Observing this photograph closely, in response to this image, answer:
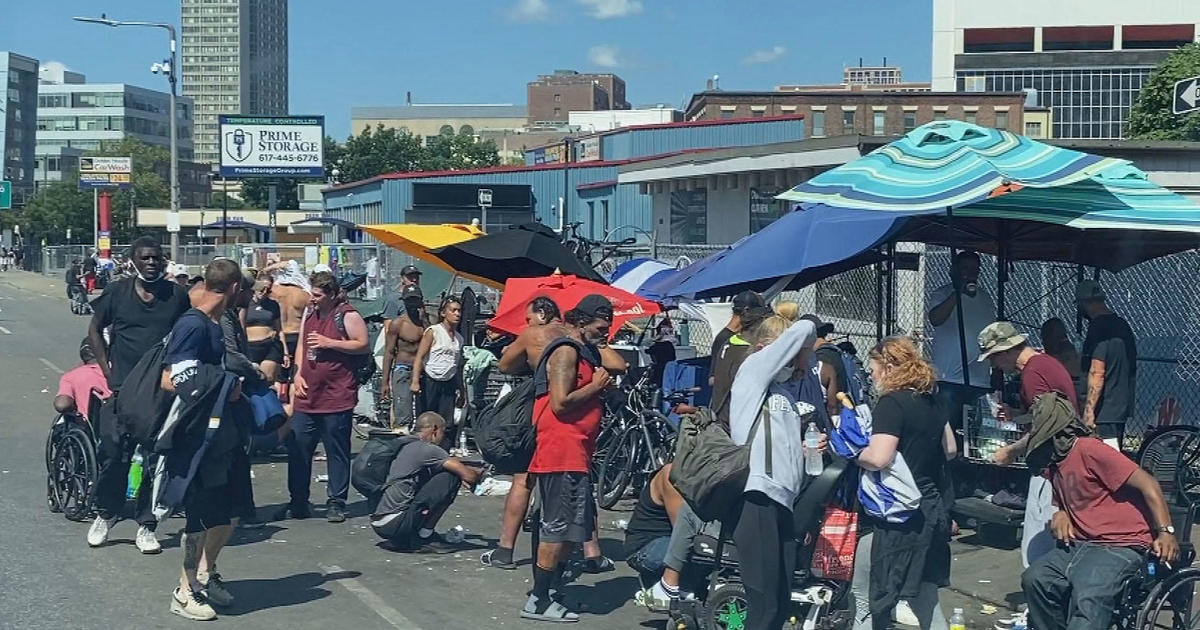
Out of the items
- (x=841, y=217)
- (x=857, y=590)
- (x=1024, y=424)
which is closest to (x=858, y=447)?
(x=857, y=590)

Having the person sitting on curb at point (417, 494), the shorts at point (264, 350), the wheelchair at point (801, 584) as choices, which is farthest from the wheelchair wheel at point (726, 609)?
the shorts at point (264, 350)

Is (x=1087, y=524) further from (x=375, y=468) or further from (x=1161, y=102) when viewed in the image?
(x=1161, y=102)

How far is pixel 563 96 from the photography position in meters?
163

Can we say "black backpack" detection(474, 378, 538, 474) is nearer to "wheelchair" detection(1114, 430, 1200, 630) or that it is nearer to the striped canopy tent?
the striped canopy tent

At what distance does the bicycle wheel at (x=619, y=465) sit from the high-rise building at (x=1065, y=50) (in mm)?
72262

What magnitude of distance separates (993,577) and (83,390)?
6.54 metres

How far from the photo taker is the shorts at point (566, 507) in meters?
7.38

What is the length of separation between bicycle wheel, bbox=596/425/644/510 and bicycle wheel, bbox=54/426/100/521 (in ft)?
12.8

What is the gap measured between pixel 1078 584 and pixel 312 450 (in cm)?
617

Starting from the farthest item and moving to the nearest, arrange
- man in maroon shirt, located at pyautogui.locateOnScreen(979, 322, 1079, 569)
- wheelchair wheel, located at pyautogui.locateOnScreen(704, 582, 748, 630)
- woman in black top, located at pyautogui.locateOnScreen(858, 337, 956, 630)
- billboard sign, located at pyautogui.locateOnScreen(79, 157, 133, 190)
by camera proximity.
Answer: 1. billboard sign, located at pyautogui.locateOnScreen(79, 157, 133, 190)
2. man in maroon shirt, located at pyautogui.locateOnScreen(979, 322, 1079, 569)
3. wheelchair wheel, located at pyautogui.locateOnScreen(704, 582, 748, 630)
4. woman in black top, located at pyautogui.locateOnScreen(858, 337, 956, 630)

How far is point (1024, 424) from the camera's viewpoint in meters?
Result: 8.72

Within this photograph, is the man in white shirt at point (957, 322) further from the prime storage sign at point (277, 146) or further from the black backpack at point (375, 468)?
the prime storage sign at point (277, 146)

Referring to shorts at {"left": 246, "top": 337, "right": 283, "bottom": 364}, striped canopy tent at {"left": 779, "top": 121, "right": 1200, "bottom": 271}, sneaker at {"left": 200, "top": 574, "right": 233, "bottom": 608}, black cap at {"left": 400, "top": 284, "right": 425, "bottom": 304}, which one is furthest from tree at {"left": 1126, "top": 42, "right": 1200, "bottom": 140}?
sneaker at {"left": 200, "top": 574, "right": 233, "bottom": 608}

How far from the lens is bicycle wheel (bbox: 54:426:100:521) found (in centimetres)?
962
